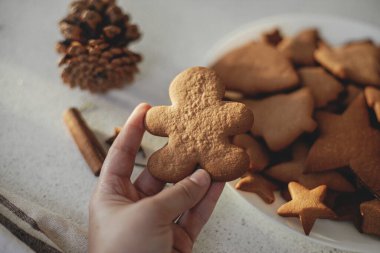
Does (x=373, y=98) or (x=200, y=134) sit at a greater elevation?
(x=200, y=134)

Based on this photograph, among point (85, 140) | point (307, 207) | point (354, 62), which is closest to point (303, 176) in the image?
point (307, 207)

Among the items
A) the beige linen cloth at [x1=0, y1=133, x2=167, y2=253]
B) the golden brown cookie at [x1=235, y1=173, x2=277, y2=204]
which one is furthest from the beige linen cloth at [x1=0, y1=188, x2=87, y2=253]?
the golden brown cookie at [x1=235, y1=173, x2=277, y2=204]

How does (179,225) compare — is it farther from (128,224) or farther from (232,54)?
(232,54)

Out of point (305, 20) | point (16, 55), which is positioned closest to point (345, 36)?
point (305, 20)

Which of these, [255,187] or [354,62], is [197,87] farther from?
[354,62]

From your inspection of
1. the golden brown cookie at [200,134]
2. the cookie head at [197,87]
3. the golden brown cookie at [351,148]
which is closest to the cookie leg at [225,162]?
the golden brown cookie at [200,134]

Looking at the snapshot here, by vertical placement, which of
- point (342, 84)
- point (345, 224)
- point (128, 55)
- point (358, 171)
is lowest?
point (345, 224)

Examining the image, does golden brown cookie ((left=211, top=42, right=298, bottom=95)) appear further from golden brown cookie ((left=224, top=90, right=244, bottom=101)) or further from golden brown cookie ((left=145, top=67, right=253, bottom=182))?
golden brown cookie ((left=145, top=67, right=253, bottom=182))
